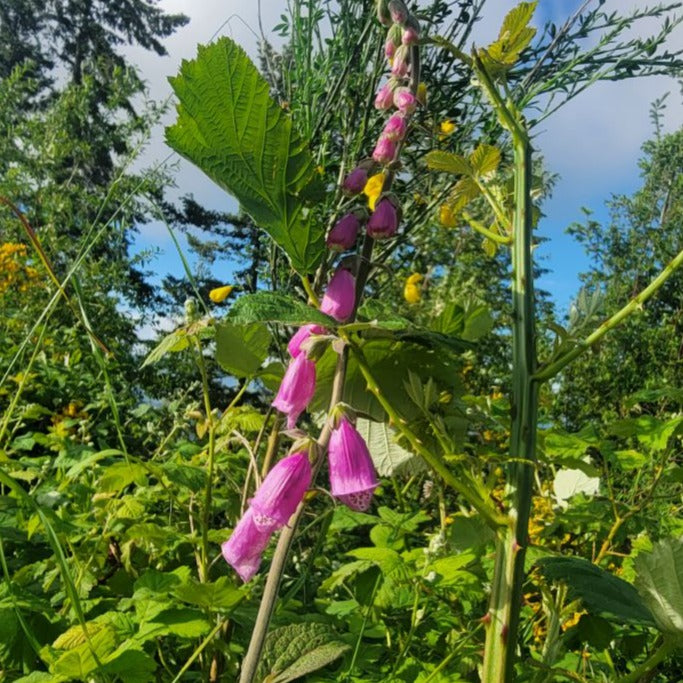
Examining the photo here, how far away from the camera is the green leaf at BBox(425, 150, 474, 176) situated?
70 cm

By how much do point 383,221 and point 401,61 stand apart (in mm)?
206

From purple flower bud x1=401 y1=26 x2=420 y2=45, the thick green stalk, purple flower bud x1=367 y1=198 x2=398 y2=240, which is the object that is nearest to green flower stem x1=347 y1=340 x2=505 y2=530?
the thick green stalk

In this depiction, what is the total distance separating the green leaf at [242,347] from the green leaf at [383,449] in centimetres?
18

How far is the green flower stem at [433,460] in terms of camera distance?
1.74 feet

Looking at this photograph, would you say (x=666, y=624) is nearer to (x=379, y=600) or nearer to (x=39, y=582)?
(x=379, y=600)

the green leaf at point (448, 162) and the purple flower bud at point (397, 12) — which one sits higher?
the purple flower bud at point (397, 12)

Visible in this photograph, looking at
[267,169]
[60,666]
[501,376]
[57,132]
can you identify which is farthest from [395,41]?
[57,132]

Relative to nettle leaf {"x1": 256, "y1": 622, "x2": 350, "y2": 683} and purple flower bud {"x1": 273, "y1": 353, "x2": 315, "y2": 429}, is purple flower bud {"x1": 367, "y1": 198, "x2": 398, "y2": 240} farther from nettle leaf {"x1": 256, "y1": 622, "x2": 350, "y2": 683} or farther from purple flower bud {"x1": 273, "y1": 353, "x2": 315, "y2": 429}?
nettle leaf {"x1": 256, "y1": 622, "x2": 350, "y2": 683}

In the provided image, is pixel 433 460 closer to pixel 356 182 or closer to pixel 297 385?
pixel 297 385

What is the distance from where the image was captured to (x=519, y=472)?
21.7 inches

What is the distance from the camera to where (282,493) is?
0.53 meters

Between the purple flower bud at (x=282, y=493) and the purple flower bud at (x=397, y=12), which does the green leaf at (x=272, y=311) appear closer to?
the purple flower bud at (x=282, y=493)

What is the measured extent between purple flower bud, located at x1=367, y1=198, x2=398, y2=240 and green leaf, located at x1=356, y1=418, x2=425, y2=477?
23 cm

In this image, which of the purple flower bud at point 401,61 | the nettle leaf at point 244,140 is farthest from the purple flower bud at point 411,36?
the nettle leaf at point 244,140
